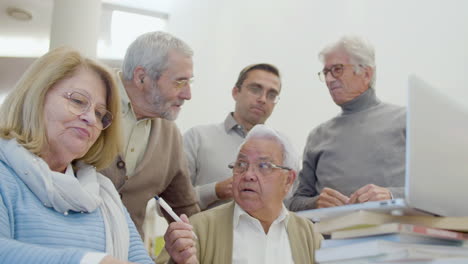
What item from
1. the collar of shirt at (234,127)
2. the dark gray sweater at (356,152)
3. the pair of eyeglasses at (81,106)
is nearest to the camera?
the pair of eyeglasses at (81,106)

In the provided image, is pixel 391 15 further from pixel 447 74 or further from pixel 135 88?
pixel 135 88

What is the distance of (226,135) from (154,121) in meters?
0.62

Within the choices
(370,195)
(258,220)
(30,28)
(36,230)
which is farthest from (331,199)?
(30,28)


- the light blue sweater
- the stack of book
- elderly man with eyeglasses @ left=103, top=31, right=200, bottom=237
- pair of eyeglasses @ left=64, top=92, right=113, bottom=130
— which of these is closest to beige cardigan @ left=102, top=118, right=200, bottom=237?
elderly man with eyeglasses @ left=103, top=31, right=200, bottom=237

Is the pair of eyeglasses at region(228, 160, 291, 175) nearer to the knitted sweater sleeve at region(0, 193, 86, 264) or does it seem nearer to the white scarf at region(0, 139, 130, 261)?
the white scarf at region(0, 139, 130, 261)

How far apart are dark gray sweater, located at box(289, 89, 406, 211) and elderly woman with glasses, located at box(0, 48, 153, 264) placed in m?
0.89

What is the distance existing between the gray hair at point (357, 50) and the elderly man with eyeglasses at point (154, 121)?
645 mm

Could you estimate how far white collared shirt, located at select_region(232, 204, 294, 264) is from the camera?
1.66 metres

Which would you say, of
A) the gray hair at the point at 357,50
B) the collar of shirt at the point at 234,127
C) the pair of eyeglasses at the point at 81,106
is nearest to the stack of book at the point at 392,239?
the pair of eyeglasses at the point at 81,106

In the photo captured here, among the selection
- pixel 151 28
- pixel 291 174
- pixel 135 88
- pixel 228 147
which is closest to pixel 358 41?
pixel 291 174

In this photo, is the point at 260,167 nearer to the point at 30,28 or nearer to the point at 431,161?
the point at 431,161

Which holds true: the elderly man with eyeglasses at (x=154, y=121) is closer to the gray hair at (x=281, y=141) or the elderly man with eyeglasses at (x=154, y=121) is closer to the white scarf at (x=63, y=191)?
the gray hair at (x=281, y=141)

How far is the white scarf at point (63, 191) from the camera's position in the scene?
1.10 m

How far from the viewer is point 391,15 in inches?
120
